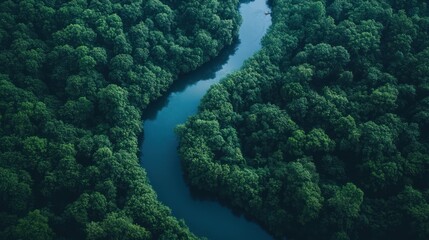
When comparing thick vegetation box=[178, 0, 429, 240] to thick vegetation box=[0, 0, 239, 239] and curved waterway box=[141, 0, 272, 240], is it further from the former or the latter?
thick vegetation box=[0, 0, 239, 239]

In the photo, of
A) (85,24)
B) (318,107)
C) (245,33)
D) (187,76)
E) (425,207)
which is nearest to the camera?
(425,207)

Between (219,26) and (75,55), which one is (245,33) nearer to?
(219,26)

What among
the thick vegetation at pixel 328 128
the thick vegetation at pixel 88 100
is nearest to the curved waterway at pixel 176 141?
the thick vegetation at pixel 328 128

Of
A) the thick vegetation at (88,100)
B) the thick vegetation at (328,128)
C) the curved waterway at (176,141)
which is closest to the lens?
the thick vegetation at (88,100)

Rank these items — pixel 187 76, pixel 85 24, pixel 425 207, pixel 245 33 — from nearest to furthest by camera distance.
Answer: pixel 425 207 → pixel 85 24 → pixel 187 76 → pixel 245 33

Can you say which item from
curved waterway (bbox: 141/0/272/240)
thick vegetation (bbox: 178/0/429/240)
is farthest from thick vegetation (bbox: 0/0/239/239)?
thick vegetation (bbox: 178/0/429/240)

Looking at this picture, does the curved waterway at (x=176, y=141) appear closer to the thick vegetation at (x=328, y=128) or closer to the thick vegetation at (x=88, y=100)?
the thick vegetation at (x=328, y=128)

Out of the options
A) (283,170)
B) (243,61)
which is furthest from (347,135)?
(243,61)
